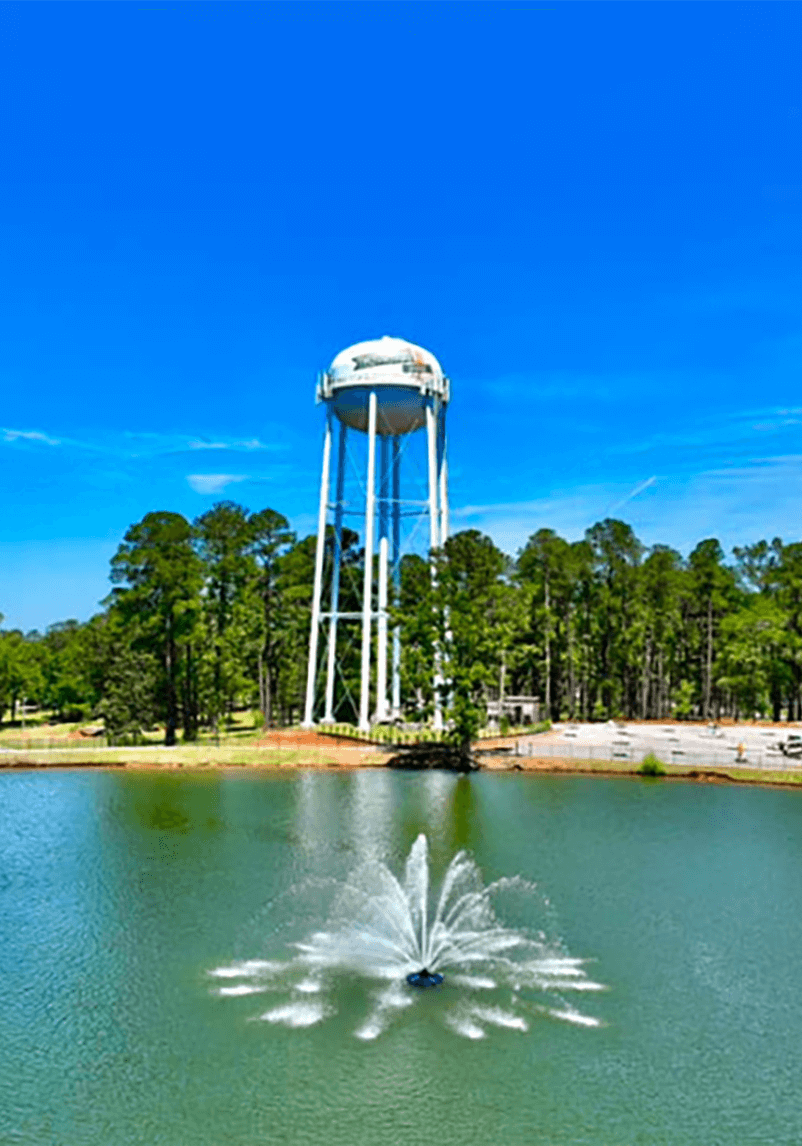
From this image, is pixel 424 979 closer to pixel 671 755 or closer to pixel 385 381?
pixel 671 755

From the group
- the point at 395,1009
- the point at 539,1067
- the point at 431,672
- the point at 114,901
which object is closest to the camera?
the point at 539,1067

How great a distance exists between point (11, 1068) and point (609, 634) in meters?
70.6

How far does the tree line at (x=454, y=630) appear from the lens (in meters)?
Answer: 50.0

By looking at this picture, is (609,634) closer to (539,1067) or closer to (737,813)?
(737,813)

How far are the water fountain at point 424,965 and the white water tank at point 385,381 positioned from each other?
38871mm

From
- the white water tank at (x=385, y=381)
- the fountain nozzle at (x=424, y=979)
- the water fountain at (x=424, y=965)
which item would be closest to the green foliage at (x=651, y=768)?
the water fountain at (x=424, y=965)

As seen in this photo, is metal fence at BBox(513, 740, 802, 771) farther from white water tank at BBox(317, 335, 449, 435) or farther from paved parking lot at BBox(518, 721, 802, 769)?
white water tank at BBox(317, 335, 449, 435)

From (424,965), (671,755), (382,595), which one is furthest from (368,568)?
(424,965)

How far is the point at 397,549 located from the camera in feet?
205

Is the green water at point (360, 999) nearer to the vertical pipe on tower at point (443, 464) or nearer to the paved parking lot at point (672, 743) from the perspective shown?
the paved parking lot at point (672, 743)

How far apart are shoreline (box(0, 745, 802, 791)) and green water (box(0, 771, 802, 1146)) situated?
39.8 ft

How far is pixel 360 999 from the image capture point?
15992 millimetres

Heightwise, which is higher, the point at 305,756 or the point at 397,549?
the point at 397,549

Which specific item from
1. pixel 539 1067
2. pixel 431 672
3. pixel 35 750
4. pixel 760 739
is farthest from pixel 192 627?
pixel 539 1067
